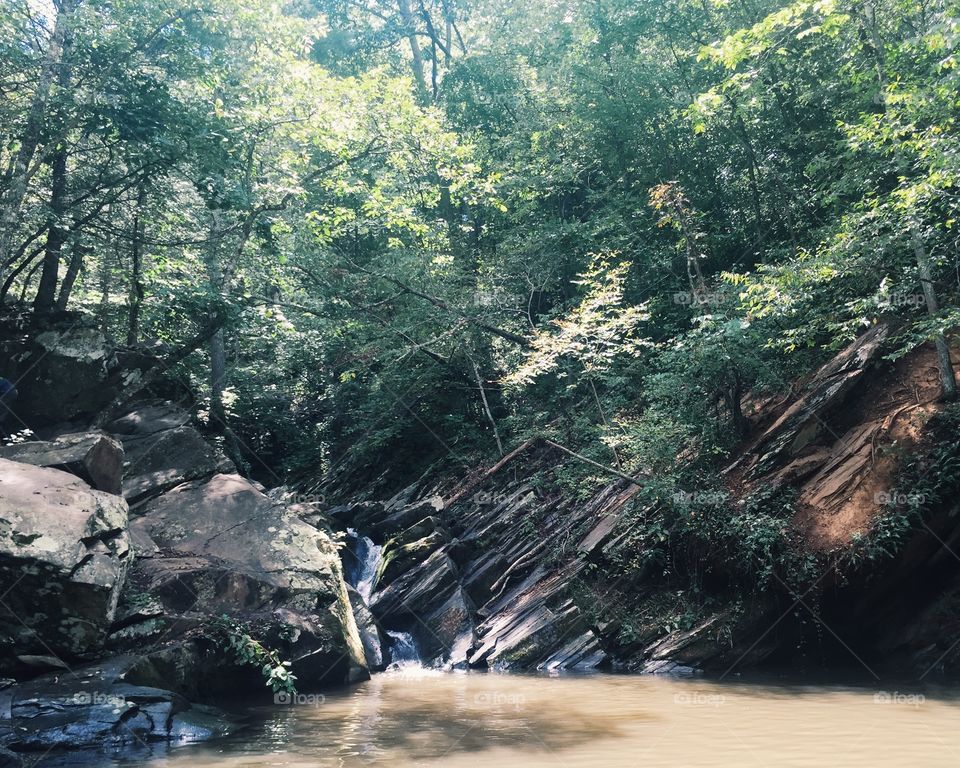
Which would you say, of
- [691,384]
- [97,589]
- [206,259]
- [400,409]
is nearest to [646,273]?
[691,384]

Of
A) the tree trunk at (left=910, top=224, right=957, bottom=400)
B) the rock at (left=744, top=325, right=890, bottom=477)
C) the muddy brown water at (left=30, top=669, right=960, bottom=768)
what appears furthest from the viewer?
the rock at (left=744, top=325, right=890, bottom=477)

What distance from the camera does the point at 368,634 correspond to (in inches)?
512

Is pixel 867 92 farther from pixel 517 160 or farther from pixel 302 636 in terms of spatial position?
pixel 302 636

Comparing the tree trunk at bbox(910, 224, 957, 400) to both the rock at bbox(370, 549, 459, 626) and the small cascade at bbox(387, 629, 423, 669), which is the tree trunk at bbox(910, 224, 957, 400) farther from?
the small cascade at bbox(387, 629, 423, 669)

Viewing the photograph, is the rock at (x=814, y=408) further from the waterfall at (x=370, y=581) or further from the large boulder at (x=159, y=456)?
the large boulder at (x=159, y=456)

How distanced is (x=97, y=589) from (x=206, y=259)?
10.9m

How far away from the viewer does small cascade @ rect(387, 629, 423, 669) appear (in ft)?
42.9

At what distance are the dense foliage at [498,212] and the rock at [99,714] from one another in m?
8.50

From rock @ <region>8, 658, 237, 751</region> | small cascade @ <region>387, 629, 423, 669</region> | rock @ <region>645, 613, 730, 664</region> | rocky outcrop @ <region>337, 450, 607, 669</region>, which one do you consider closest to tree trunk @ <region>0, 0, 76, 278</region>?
rock @ <region>8, 658, 237, 751</region>

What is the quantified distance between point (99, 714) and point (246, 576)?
10.8 feet

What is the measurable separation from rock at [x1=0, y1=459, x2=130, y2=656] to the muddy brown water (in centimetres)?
168

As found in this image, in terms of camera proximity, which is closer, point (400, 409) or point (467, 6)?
point (400, 409)

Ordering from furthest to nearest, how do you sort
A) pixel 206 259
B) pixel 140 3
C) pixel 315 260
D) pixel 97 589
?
pixel 315 260, pixel 206 259, pixel 140 3, pixel 97 589

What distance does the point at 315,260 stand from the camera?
2005 centimetres
